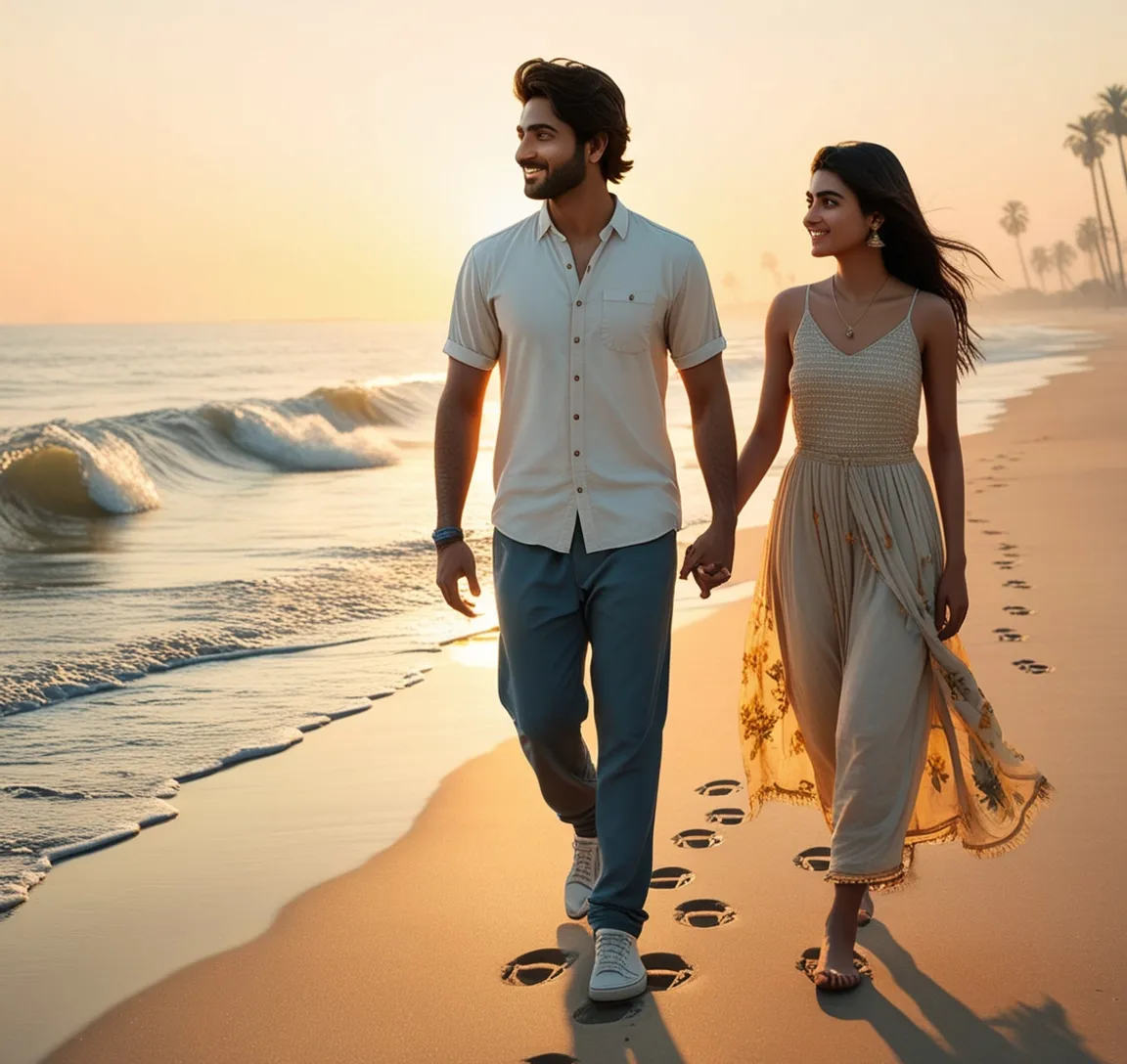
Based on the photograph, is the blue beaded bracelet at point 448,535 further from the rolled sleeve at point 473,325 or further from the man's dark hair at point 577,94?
the man's dark hair at point 577,94

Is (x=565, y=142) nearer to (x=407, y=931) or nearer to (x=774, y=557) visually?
(x=774, y=557)

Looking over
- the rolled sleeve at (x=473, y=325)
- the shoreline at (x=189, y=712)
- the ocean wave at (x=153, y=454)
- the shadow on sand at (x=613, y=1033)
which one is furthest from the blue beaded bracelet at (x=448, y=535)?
the ocean wave at (x=153, y=454)

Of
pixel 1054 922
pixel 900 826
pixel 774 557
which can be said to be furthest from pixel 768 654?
pixel 1054 922

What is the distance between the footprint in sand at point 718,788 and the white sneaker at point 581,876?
76cm

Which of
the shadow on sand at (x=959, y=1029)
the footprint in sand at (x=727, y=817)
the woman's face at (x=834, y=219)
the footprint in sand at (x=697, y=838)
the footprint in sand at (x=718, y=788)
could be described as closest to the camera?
the shadow on sand at (x=959, y=1029)

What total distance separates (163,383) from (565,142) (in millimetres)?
39537

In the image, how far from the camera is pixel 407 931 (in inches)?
144

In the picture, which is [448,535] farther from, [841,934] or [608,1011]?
[841,934]

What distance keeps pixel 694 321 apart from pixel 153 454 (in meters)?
17.0

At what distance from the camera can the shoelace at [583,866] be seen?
379 centimetres

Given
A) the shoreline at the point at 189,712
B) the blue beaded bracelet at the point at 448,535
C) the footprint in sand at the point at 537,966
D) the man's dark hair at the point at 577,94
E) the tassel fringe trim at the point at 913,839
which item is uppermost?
the man's dark hair at the point at 577,94

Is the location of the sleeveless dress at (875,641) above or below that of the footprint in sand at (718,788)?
above

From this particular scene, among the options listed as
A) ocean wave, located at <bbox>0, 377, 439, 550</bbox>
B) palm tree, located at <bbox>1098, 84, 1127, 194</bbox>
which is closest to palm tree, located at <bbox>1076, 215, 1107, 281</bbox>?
palm tree, located at <bbox>1098, 84, 1127, 194</bbox>

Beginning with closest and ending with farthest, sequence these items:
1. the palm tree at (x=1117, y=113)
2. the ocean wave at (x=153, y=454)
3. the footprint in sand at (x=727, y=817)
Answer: the footprint in sand at (x=727, y=817), the ocean wave at (x=153, y=454), the palm tree at (x=1117, y=113)
